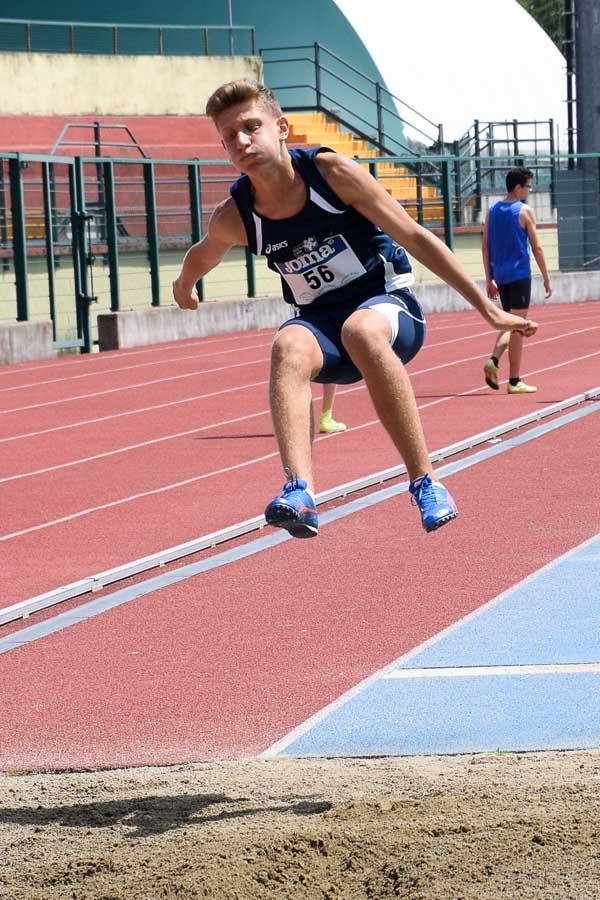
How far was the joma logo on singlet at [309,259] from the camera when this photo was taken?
5.40 meters

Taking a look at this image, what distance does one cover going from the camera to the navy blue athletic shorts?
5.40m

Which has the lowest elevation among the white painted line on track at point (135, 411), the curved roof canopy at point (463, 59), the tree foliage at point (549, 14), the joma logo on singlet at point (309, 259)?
the white painted line on track at point (135, 411)

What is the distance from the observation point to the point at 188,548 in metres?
8.55

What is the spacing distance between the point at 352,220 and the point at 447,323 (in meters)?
20.1

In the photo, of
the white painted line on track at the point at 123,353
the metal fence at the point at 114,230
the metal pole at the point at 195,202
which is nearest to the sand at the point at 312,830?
the white painted line on track at the point at 123,353

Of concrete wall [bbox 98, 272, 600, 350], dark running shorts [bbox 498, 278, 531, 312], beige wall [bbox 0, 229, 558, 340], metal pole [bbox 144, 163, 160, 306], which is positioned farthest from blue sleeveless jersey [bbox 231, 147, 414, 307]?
metal pole [bbox 144, 163, 160, 306]

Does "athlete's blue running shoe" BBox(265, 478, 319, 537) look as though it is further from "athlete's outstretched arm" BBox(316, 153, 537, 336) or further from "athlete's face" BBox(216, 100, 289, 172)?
"athlete's face" BBox(216, 100, 289, 172)

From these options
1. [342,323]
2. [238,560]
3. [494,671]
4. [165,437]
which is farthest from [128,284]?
[342,323]

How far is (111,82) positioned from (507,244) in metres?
19.6

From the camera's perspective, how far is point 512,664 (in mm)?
5945

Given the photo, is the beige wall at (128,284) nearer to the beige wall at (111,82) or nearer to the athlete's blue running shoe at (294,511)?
the beige wall at (111,82)

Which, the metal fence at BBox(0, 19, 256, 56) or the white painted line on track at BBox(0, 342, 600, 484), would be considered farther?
the metal fence at BBox(0, 19, 256, 56)

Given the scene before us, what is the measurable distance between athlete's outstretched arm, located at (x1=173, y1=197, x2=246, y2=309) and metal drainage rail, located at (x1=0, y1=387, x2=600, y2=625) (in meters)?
2.14

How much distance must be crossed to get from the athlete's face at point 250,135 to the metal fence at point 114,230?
16297 millimetres
